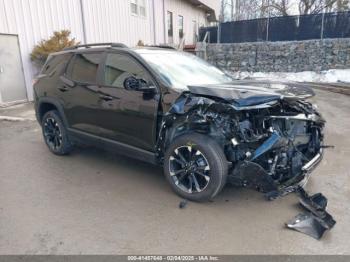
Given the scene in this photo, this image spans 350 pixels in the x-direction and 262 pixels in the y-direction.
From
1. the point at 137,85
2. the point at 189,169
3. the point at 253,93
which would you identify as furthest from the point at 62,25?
the point at 253,93

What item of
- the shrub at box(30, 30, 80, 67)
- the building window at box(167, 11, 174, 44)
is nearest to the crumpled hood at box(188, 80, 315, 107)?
the shrub at box(30, 30, 80, 67)

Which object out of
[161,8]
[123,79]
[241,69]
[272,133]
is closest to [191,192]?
[272,133]

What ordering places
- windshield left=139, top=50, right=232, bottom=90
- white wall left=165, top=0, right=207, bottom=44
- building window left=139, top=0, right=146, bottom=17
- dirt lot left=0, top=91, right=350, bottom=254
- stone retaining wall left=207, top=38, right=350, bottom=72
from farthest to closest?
white wall left=165, top=0, right=207, bottom=44
building window left=139, top=0, right=146, bottom=17
stone retaining wall left=207, top=38, right=350, bottom=72
windshield left=139, top=50, right=232, bottom=90
dirt lot left=0, top=91, right=350, bottom=254

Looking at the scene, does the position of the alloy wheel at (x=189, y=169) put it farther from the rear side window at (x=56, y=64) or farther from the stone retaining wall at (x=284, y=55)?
the stone retaining wall at (x=284, y=55)

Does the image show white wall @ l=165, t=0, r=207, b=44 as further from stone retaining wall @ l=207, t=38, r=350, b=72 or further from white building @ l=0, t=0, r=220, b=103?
stone retaining wall @ l=207, t=38, r=350, b=72

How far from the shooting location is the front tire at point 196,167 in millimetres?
3279

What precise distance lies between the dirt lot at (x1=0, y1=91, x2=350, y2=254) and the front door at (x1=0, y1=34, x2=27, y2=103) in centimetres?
545

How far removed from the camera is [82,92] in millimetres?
4551

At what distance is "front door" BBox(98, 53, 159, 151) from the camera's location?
375 centimetres

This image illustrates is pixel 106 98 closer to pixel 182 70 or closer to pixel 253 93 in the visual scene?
pixel 182 70

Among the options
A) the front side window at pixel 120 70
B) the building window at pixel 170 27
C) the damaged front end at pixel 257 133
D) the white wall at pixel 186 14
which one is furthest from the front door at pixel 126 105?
the building window at pixel 170 27

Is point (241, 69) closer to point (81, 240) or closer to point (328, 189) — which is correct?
point (328, 189)

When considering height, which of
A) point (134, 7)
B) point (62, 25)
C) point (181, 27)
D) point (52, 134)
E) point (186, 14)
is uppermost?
point (186, 14)

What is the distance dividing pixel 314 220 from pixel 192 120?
5.28 feet
